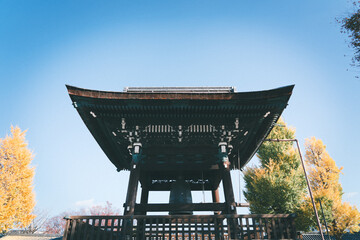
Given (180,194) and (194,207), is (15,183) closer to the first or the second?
(180,194)

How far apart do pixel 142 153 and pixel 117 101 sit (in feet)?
8.80

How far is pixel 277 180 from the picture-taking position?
1725 centimetres

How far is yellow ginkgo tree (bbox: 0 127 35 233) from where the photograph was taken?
16.6 m

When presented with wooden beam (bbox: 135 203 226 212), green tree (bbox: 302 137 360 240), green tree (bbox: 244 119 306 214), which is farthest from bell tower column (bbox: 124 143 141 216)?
green tree (bbox: 302 137 360 240)

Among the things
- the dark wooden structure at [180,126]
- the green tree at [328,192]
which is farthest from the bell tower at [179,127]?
the green tree at [328,192]

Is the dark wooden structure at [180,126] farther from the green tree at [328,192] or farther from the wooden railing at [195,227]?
the green tree at [328,192]

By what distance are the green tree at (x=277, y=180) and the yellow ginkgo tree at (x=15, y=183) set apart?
19.8m

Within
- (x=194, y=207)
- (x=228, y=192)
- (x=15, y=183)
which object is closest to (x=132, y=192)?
(x=194, y=207)

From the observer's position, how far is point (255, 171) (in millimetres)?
19484

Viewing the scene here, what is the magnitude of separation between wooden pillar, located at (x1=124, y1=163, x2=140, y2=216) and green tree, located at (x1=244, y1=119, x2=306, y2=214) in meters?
11.8

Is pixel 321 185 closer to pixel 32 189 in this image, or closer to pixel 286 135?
pixel 286 135

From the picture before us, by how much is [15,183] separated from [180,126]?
1785cm

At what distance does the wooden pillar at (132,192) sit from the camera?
23.5 ft

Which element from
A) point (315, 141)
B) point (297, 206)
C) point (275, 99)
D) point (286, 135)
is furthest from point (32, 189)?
point (315, 141)
